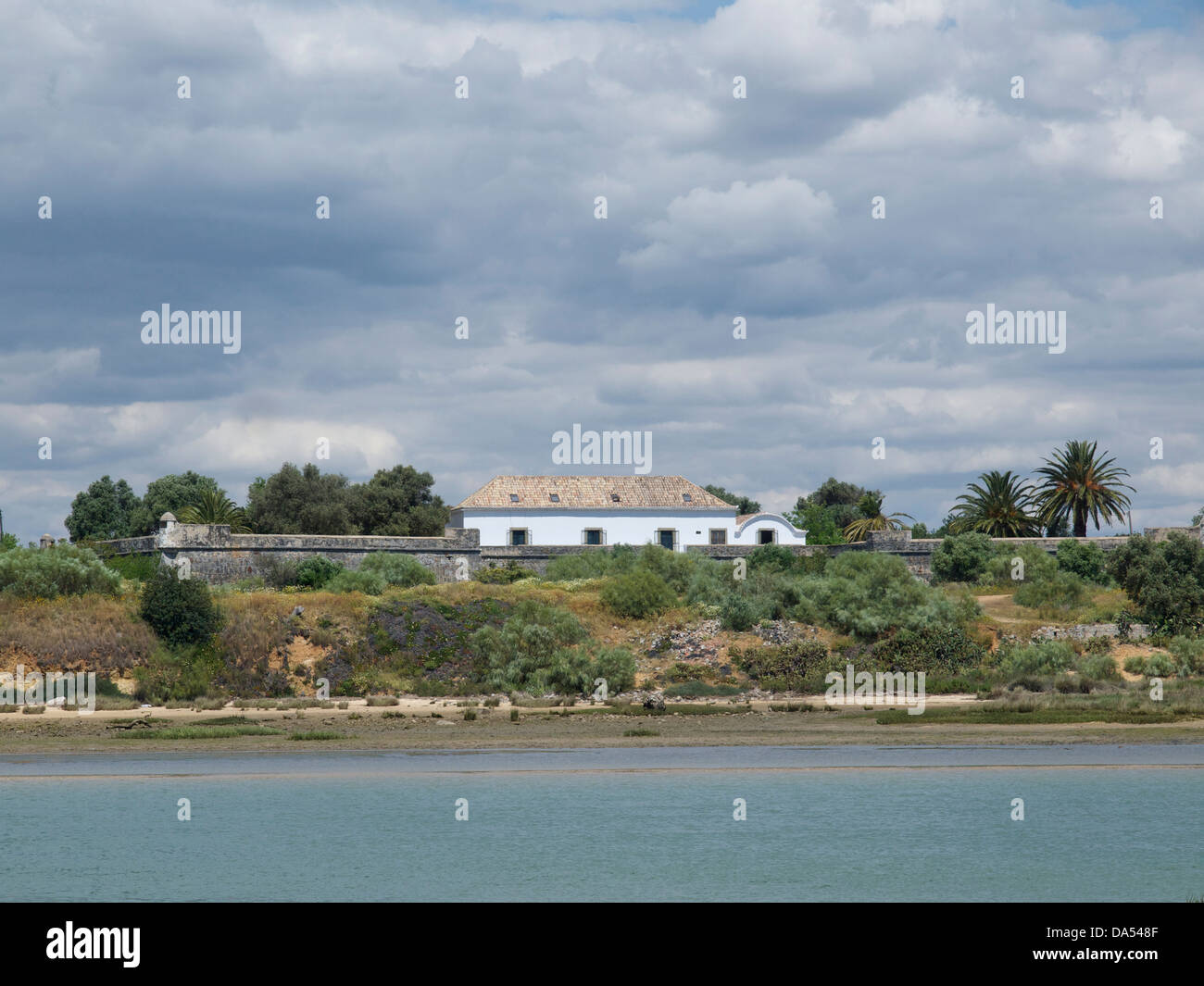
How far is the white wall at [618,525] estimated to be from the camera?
242ft

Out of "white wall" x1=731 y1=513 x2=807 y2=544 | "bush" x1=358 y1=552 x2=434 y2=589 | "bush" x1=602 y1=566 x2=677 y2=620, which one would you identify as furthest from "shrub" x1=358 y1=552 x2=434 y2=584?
"white wall" x1=731 y1=513 x2=807 y2=544

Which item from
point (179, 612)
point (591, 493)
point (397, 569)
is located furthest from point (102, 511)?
point (179, 612)

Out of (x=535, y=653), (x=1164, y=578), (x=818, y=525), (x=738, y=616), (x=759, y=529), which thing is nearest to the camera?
(x=535, y=653)

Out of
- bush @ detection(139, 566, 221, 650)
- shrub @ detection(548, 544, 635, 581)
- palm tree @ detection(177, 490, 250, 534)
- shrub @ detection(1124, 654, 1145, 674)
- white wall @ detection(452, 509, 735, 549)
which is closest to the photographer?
shrub @ detection(1124, 654, 1145, 674)

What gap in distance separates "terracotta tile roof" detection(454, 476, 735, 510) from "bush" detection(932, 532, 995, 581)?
1628cm

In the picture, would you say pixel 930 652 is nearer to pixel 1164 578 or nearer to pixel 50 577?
pixel 1164 578

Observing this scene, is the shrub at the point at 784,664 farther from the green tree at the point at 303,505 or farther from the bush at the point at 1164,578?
the green tree at the point at 303,505

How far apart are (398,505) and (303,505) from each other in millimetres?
5909

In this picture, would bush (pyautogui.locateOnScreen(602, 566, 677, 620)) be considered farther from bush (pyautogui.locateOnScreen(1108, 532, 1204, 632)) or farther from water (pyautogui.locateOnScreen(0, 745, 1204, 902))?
water (pyautogui.locateOnScreen(0, 745, 1204, 902))

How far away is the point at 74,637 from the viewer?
39438 mm

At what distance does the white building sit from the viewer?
74.0 meters

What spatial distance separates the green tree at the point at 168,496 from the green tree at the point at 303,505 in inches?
497

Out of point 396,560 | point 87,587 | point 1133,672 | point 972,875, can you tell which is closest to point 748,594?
point 1133,672
